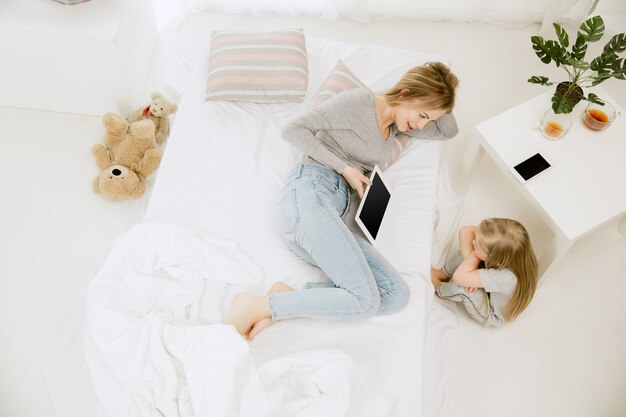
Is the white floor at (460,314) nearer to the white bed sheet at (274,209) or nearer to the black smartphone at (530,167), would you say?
the black smartphone at (530,167)

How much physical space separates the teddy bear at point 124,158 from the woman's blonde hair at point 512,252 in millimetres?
1357

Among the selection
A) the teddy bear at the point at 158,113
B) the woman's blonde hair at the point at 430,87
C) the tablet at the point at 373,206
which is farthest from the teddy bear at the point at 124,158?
the woman's blonde hair at the point at 430,87

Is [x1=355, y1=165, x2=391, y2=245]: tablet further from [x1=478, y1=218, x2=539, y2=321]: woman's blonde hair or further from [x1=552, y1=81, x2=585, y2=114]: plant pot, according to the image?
[x1=552, y1=81, x2=585, y2=114]: plant pot

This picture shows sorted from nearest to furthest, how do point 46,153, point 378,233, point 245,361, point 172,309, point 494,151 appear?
1. point 245,361
2. point 172,309
3. point 378,233
4. point 494,151
5. point 46,153

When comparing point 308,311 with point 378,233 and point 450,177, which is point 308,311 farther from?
point 450,177

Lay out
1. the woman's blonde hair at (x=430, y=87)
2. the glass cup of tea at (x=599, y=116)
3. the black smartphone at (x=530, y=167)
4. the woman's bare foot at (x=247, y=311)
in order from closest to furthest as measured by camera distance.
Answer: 1. the woman's bare foot at (x=247, y=311)
2. the woman's blonde hair at (x=430, y=87)
3. the black smartphone at (x=530, y=167)
4. the glass cup of tea at (x=599, y=116)

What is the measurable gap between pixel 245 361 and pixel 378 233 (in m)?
0.70

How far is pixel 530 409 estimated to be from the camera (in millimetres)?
2055

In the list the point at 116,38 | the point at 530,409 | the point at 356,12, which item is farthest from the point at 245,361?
the point at 356,12

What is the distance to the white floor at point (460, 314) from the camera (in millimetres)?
2061

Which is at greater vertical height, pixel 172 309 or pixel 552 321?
pixel 172 309

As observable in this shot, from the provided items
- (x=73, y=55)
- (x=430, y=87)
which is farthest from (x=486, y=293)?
(x=73, y=55)

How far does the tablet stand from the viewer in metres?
1.91

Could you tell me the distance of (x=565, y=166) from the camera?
215 centimetres
